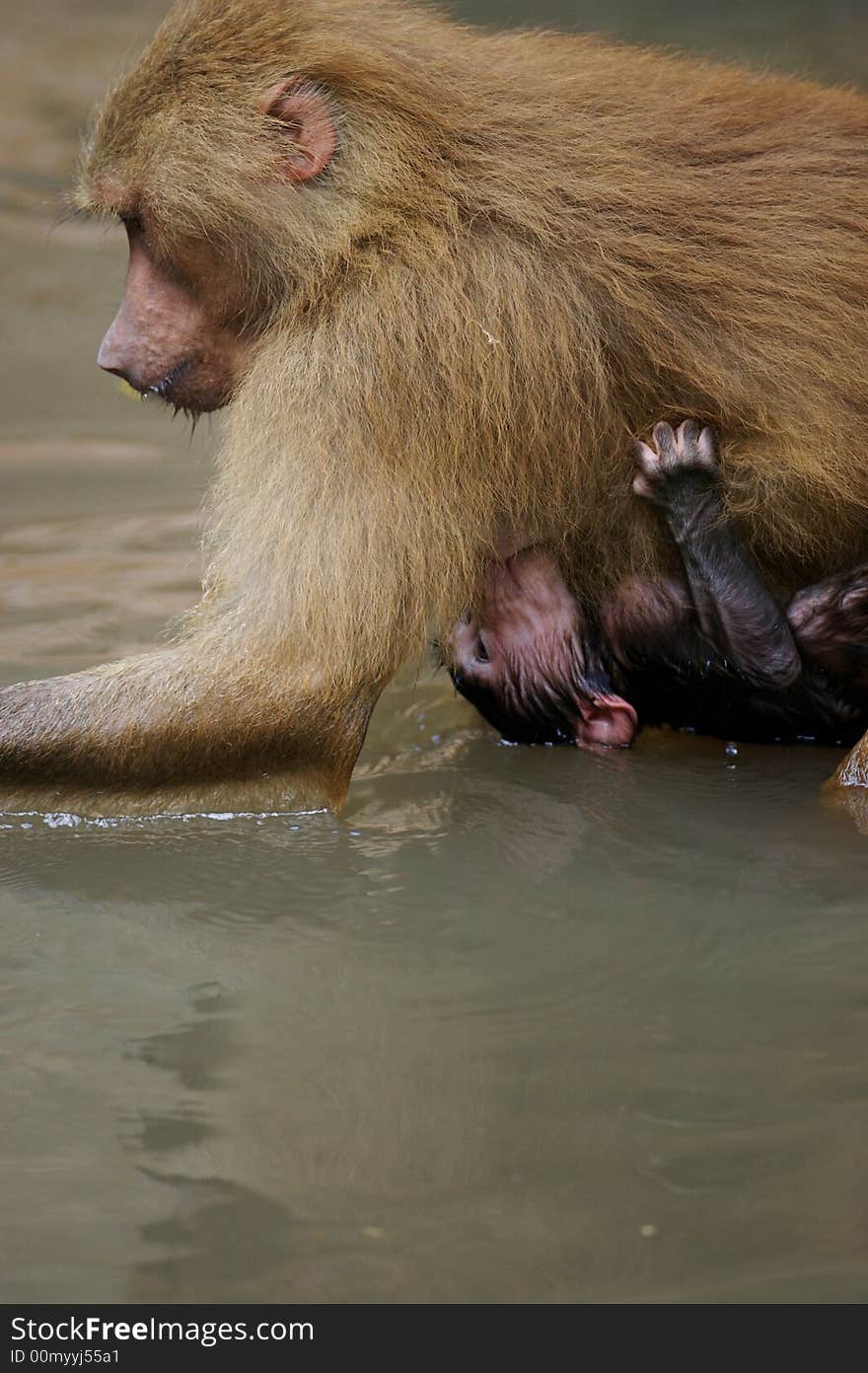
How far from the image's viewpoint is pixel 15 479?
7059 millimetres

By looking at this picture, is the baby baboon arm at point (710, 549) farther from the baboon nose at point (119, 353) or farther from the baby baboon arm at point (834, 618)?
the baboon nose at point (119, 353)

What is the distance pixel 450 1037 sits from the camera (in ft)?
10.6

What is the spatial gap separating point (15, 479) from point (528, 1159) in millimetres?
4927

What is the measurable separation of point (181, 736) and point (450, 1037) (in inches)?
54.4

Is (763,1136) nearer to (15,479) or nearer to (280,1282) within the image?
(280,1282)

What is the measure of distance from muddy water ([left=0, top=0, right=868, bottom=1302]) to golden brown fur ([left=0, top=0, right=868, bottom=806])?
0.41 meters

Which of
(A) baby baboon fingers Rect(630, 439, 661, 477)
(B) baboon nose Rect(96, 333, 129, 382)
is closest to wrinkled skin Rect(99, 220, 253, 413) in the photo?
(B) baboon nose Rect(96, 333, 129, 382)

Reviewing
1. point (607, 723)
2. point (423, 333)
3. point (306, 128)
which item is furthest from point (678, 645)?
point (306, 128)

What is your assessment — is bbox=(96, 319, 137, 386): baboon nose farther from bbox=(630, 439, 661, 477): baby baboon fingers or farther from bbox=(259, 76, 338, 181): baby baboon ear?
bbox=(630, 439, 661, 477): baby baboon fingers

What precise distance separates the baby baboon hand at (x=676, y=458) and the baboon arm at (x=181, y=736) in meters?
0.85

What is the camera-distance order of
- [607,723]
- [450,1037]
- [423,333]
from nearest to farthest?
[450,1037] < [423,333] < [607,723]

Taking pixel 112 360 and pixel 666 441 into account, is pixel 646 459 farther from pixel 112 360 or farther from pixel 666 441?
pixel 112 360

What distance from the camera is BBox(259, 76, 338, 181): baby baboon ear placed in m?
4.25

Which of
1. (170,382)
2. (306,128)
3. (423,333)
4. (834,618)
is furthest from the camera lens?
(170,382)
